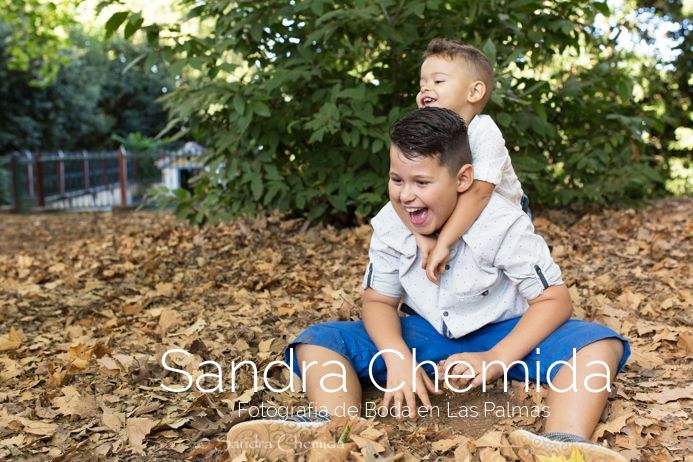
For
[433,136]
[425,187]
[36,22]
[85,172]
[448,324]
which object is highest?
[36,22]

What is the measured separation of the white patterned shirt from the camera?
7.47 ft

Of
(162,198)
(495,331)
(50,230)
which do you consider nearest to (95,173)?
(50,230)

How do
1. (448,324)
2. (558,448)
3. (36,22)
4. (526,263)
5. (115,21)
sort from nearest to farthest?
(558,448) < (526,263) < (448,324) < (115,21) < (36,22)

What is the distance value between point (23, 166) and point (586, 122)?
1106cm

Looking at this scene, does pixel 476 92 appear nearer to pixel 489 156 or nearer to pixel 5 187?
pixel 489 156

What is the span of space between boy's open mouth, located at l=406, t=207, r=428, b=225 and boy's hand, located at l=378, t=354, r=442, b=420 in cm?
41

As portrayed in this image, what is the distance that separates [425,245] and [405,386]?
43 cm

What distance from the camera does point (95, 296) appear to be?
417 centimetres

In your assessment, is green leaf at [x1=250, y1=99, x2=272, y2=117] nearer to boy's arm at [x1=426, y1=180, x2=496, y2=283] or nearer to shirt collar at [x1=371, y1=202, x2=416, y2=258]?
shirt collar at [x1=371, y1=202, x2=416, y2=258]

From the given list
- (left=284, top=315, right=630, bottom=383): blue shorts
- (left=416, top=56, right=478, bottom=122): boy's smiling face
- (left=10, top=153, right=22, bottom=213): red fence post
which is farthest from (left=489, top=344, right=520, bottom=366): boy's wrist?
(left=10, top=153, right=22, bottom=213): red fence post

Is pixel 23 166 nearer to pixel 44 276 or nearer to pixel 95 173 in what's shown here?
pixel 95 173

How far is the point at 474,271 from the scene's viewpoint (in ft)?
7.68

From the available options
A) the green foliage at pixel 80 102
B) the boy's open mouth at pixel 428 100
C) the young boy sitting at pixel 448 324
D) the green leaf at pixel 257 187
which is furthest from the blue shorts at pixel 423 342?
the green foliage at pixel 80 102

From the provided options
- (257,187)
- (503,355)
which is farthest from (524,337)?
(257,187)
